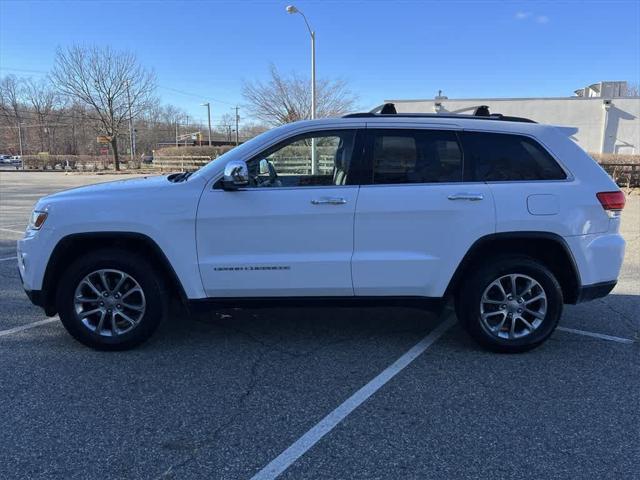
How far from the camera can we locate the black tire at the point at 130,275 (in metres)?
4.12

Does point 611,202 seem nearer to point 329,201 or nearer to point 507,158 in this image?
point 507,158

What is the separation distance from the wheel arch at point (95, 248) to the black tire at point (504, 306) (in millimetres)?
2284

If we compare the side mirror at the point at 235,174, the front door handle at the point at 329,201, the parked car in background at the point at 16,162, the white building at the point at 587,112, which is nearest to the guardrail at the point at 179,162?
the white building at the point at 587,112

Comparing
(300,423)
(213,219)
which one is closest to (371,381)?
(300,423)

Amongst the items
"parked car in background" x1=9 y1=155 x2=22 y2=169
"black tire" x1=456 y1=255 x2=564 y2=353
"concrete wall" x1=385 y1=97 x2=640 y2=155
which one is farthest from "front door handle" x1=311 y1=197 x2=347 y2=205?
"parked car in background" x1=9 y1=155 x2=22 y2=169

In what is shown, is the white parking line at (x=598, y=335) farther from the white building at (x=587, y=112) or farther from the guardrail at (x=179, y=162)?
the guardrail at (x=179, y=162)

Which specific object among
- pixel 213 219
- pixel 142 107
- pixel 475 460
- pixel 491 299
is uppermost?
pixel 142 107

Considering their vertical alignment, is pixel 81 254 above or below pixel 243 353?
above

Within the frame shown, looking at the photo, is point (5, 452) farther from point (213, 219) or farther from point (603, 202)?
point (603, 202)

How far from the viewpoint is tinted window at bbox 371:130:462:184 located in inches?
163

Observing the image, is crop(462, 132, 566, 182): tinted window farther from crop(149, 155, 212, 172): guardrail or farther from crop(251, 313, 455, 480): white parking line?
crop(149, 155, 212, 172): guardrail

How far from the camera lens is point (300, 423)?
3.16 metres

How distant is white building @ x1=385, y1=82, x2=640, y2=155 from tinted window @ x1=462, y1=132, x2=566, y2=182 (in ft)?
94.8

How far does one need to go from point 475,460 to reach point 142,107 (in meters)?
50.2
